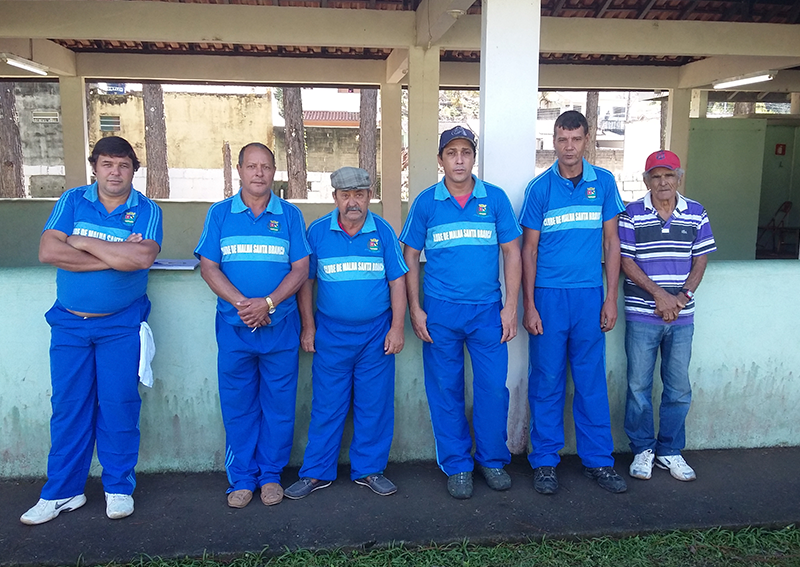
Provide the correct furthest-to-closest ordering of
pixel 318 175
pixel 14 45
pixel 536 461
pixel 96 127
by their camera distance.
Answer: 1. pixel 318 175
2. pixel 96 127
3. pixel 14 45
4. pixel 536 461

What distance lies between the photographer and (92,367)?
3.08m

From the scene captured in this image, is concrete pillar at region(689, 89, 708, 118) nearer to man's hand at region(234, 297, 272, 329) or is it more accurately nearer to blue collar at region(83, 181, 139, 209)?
man's hand at region(234, 297, 272, 329)

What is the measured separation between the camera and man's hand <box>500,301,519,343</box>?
3.29 meters

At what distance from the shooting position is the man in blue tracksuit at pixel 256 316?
3.07 meters

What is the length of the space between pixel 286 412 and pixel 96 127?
17.7 m

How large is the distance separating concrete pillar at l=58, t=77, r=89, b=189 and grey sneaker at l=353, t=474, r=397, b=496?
7.77m

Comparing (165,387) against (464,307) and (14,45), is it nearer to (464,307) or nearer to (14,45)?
(464,307)

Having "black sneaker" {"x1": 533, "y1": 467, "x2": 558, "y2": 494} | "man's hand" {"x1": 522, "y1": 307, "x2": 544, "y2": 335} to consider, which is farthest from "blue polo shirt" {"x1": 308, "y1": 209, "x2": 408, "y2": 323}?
"black sneaker" {"x1": 533, "y1": 467, "x2": 558, "y2": 494}

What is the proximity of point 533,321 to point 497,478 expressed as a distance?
83 centimetres

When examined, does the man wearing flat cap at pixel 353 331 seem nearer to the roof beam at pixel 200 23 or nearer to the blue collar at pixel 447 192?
the blue collar at pixel 447 192

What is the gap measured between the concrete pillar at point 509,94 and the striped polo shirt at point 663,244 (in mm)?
614

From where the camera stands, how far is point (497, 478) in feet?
11.1

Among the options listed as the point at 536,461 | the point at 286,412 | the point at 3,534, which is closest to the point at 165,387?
the point at 286,412

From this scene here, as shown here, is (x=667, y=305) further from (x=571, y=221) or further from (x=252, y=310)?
(x=252, y=310)
